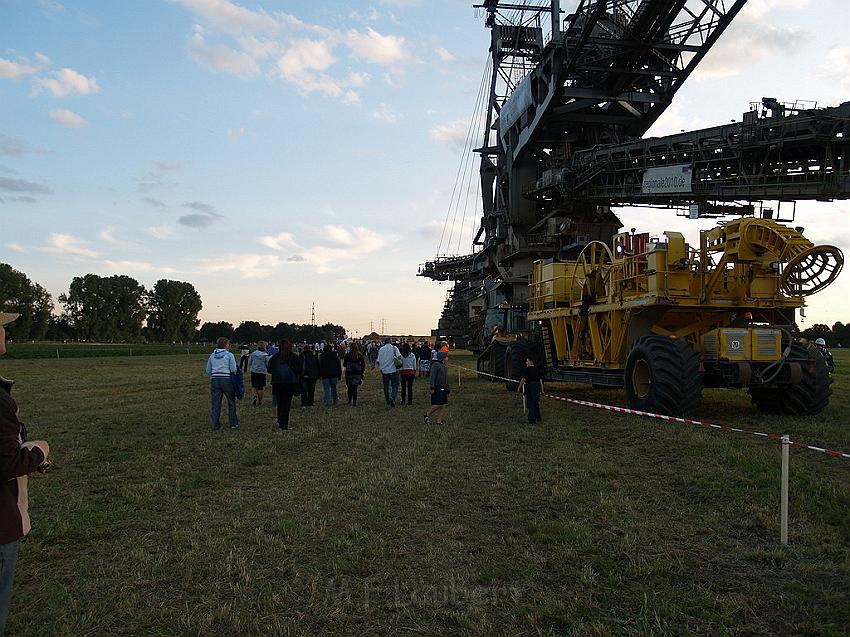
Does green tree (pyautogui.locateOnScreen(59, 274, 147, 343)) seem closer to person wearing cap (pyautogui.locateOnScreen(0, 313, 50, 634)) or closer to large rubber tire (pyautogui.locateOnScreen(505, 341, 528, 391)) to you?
large rubber tire (pyautogui.locateOnScreen(505, 341, 528, 391))

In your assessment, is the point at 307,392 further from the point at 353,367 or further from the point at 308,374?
the point at 353,367

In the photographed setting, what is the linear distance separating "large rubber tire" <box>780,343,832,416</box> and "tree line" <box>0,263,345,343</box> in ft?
235

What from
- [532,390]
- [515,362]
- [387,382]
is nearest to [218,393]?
[387,382]

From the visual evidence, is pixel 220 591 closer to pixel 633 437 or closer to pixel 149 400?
pixel 633 437

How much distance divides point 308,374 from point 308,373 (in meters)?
0.03

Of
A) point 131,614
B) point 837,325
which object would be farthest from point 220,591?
point 837,325

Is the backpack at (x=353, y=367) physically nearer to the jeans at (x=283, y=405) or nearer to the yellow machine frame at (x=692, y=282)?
the jeans at (x=283, y=405)

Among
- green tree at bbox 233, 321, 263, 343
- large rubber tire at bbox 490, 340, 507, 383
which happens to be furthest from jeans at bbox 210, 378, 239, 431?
green tree at bbox 233, 321, 263, 343

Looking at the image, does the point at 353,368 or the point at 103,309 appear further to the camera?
the point at 103,309

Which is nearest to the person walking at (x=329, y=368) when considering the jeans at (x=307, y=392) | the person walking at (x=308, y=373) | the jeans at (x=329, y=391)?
the jeans at (x=329, y=391)

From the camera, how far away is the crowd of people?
38.2 feet

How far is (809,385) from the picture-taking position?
11.1 m

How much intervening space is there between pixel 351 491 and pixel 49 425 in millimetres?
8611

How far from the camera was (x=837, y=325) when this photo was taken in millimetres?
99188
